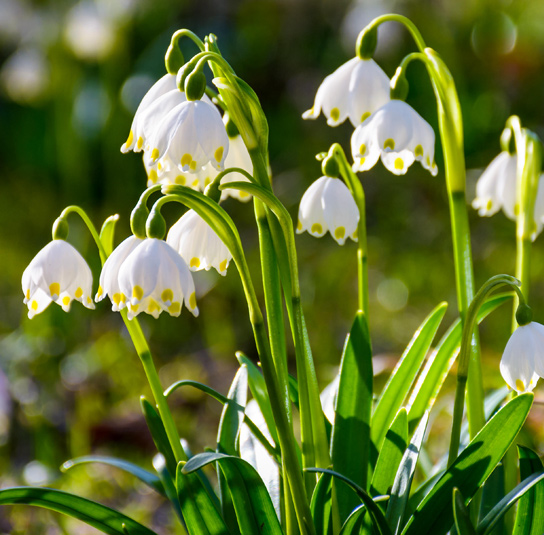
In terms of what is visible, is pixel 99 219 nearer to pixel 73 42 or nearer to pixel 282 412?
pixel 73 42

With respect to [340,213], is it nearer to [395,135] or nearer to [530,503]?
[395,135]

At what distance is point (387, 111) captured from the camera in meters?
0.93

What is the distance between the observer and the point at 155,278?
0.77m

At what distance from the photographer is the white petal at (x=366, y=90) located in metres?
1.01

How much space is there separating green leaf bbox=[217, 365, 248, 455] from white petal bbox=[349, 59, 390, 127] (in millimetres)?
442

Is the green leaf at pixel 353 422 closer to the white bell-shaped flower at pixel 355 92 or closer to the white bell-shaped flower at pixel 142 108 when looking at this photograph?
the white bell-shaped flower at pixel 355 92

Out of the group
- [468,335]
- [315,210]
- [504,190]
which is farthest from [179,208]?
[468,335]

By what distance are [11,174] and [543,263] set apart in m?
3.58

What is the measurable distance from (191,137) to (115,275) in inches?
7.0

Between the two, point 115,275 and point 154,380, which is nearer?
point 115,275

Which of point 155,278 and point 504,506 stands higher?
point 155,278

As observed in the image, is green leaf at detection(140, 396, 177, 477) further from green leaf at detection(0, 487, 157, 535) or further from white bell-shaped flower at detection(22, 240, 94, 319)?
white bell-shaped flower at detection(22, 240, 94, 319)

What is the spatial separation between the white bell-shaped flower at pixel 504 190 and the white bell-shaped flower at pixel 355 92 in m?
0.30

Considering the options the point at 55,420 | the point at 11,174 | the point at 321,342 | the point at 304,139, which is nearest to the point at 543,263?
the point at 321,342
